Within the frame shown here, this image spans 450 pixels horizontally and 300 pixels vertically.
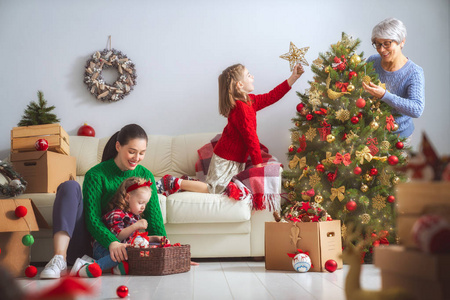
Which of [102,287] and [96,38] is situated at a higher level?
[96,38]

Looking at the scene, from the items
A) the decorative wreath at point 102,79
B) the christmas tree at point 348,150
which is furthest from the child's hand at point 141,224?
the decorative wreath at point 102,79

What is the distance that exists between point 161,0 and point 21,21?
1.28m

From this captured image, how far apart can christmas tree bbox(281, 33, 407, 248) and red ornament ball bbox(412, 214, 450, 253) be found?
1684 millimetres

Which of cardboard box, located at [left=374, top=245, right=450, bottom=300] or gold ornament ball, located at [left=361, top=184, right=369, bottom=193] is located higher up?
gold ornament ball, located at [left=361, top=184, right=369, bottom=193]

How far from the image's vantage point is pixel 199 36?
4.05 metres

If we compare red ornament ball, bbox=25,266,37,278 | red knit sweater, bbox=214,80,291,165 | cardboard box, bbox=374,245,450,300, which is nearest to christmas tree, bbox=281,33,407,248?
red knit sweater, bbox=214,80,291,165

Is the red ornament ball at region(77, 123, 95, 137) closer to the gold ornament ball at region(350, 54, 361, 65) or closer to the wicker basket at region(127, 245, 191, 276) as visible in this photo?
the wicker basket at region(127, 245, 191, 276)

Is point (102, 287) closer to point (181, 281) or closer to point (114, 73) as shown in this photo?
point (181, 281)

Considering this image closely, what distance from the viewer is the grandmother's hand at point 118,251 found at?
7.50 feet

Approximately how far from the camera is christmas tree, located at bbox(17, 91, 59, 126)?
12.1 feet

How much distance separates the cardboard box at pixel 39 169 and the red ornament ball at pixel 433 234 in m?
2.64

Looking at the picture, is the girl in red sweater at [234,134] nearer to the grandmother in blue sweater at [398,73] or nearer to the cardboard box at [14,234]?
the grandmother in blue sweater at [398,73]

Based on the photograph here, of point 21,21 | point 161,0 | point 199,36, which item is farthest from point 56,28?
point 199,36

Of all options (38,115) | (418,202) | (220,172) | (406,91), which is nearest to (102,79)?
(38,115)
